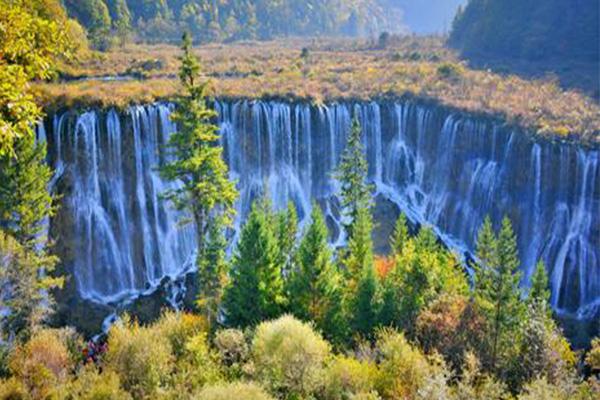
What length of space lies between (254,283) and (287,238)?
626cm

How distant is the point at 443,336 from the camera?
20.4 m

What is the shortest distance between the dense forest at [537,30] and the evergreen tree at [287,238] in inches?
2292

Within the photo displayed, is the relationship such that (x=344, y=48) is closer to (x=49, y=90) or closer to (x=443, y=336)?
(x=49, y=90)

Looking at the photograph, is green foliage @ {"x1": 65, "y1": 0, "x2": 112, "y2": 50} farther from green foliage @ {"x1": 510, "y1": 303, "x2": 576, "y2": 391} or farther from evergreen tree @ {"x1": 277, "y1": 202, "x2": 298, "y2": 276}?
green foliage @ {"x1": 510, "y1": 303, "x2": 576, "y2": 391}

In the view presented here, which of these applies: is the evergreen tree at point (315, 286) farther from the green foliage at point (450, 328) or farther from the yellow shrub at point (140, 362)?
the yellow shrub at point (140, 362)

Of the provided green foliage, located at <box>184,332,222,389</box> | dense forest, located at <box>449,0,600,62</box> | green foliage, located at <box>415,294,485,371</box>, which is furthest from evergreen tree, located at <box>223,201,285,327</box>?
dense forest, located at <box>449,0,600,62</box>

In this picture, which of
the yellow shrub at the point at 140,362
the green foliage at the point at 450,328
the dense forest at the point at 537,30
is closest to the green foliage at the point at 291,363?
the yellow shrub at the point at 140,362

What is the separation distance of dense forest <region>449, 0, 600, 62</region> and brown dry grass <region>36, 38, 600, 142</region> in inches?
275

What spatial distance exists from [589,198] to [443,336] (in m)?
23.8

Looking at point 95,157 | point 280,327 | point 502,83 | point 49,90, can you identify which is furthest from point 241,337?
point 502,83

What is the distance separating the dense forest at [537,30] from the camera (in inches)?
2835

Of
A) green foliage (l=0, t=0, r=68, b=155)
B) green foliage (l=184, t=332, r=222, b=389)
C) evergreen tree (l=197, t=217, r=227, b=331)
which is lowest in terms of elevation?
evergreen tree (l=197, t=217, r=227, b=331)

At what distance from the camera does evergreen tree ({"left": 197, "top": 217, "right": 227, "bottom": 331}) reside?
90.4ft

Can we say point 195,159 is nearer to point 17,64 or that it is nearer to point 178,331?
point 178,331
